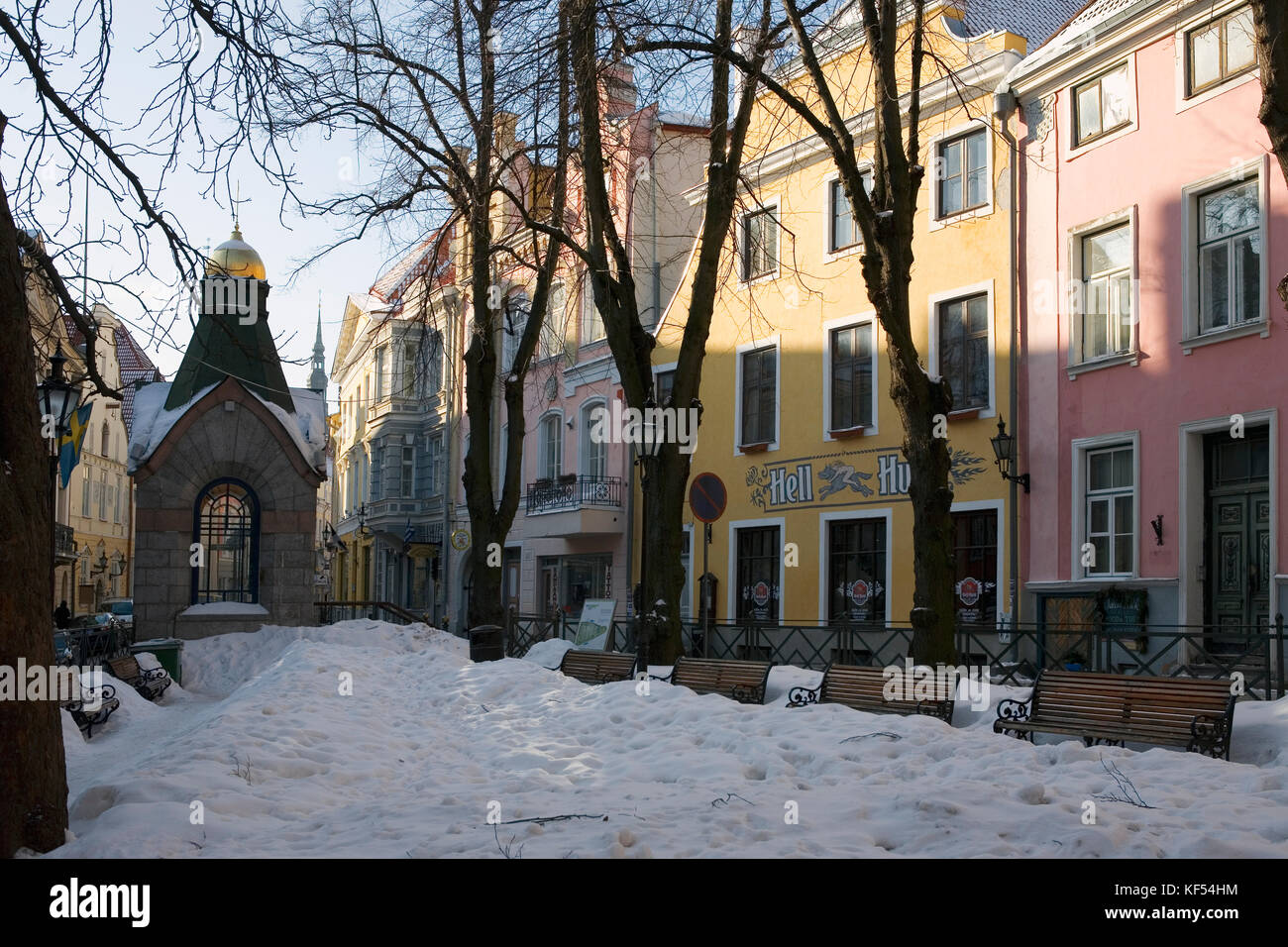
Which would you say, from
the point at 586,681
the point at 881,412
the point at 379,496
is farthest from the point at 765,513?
the point at 379,496

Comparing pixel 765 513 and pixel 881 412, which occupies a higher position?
pixel 881 412

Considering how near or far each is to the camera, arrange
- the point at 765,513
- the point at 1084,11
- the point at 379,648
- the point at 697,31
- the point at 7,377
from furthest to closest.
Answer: the point at 765,513 → the point at 379,648 → the point at 1084,11 → the point at 697,31 → the point at 7,377

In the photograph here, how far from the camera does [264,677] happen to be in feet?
55.7

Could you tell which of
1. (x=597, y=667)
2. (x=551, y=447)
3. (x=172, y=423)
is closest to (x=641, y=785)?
(x=597, y=667)

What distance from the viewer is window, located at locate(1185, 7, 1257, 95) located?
17.0 meters

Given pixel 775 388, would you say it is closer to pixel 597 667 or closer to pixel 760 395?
pixel 760 395

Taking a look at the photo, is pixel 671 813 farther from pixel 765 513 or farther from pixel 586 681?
pixel 765 513

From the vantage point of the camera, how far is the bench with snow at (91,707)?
14.5 meters

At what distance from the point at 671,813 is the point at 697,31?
28.5ft

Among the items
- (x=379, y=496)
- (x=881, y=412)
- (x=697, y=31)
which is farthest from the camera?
(x=379, y=496)

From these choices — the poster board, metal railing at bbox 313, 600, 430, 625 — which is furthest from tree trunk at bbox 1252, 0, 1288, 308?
metal railing at bbox 313, 600, 430, 625

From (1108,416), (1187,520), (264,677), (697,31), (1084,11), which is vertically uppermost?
(1084,11)

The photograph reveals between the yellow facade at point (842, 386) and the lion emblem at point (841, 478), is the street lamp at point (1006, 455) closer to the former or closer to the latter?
the yellow facade at point (842, 386)

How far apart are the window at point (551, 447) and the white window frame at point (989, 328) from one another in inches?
580
